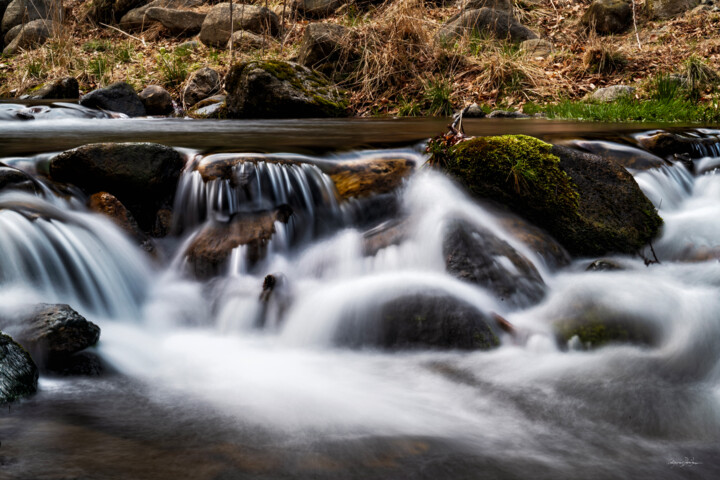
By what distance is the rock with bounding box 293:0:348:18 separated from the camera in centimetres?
1548

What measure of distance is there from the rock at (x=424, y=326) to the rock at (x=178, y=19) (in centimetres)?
1532

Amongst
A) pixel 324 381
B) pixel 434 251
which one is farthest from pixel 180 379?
pixel 434 251

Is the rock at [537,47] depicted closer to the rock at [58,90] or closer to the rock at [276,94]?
the rock at [276,94]

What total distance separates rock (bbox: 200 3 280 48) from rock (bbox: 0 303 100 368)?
526 inches

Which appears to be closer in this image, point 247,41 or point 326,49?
point 326,49

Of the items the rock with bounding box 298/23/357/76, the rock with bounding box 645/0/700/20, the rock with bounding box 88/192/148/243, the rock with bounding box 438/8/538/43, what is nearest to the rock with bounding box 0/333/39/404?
the rock with bounding box 88/192/148/243

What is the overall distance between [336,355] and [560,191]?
2.07m

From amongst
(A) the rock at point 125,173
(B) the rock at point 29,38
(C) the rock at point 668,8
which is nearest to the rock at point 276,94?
(A) the rock at point 125,173

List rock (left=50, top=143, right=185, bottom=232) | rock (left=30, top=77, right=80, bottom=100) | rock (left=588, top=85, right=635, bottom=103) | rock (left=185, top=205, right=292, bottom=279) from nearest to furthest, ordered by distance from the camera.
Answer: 1. rock (left=185, top=205, right=292, bottom=279)
2. rock (left=50, top=143, right=185, bottom=232)
3. rock (left=588, top=85, right=635, bottom=103)
4. rock (left=30, top=77, right=80, bottom=100)

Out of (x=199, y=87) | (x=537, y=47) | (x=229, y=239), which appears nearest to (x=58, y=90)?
(x=199, y=87)

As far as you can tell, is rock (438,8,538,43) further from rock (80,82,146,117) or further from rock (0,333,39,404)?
rock (0,333,39,404)

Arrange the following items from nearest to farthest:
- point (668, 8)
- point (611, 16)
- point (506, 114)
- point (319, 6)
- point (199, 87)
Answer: point (506, 114), point (199, 87), point (611, 16), point (668, 8), point (319, 6)

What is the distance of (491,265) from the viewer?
341cm

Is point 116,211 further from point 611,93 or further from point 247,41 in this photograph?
point 247,41
